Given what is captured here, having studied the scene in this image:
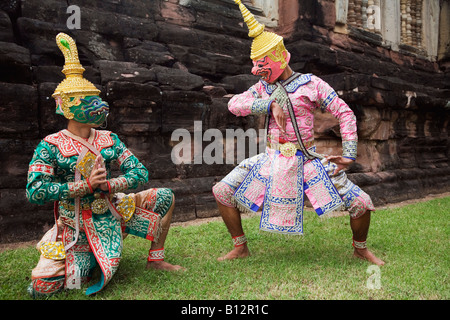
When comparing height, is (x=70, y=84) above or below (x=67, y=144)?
above

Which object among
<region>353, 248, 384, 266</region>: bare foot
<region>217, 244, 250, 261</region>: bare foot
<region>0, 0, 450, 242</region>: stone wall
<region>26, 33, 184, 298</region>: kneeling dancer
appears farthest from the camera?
<region>0, 0, 450, 242</region>: stone wall

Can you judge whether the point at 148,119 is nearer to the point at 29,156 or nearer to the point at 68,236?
the point at 29,156

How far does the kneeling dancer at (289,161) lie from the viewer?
10.4 ft

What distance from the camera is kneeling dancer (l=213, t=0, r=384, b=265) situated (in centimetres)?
316

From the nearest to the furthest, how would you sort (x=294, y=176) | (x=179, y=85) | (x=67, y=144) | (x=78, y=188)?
(x=78, y=188)
(x=67, y=144)
(x=294, y=176)
(x=179, y=85)

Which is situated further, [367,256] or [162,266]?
[367,256]

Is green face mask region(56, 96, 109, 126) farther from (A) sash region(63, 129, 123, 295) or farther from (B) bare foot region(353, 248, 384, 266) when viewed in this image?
(B) bare foot region(353, 248, 384, 266)

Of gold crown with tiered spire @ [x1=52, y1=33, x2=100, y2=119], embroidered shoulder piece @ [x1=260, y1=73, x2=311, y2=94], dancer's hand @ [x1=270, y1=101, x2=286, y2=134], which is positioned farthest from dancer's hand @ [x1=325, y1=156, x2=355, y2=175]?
gold crown with tiered spire @ [x1=52, y1=33, x2=100, y2=119]

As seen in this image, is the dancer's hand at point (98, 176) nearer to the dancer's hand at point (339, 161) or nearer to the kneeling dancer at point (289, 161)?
the kneeling dancer at point (289, 161)

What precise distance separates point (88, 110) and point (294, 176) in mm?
1682

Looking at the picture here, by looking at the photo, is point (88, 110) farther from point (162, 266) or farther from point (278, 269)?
point (278, 269)

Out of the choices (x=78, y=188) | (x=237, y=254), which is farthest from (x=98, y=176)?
(x=237, y=254)

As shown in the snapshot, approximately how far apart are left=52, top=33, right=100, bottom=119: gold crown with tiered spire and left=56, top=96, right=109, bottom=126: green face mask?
3 centimetres

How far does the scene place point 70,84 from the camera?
2662mm
